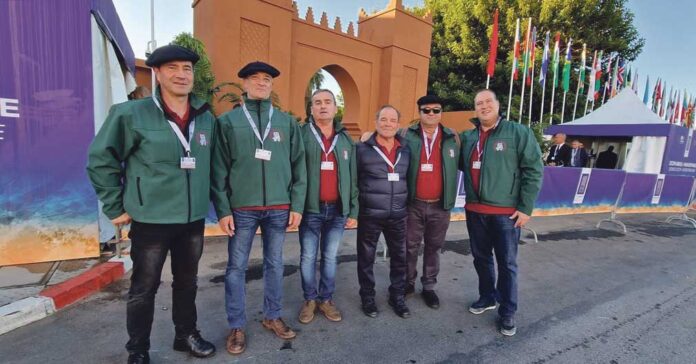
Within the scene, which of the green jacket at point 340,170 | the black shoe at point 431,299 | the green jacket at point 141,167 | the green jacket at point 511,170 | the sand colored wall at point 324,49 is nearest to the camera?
the green jacket at point 141,167

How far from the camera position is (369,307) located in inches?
129

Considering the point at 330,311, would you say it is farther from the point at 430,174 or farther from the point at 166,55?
the point at 166,55

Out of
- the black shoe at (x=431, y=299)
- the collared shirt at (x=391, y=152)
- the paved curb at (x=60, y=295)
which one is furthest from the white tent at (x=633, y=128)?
the paved curb at (x=60, y=295)

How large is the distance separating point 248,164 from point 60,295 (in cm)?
222

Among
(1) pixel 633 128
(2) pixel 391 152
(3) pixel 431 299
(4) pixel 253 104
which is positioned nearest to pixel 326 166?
(2) pixel 391 152

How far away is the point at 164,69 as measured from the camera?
2.16 meters

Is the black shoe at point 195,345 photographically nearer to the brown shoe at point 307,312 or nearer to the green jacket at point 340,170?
the brown shoe at point 307,312

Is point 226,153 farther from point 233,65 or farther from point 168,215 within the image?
point 233,65

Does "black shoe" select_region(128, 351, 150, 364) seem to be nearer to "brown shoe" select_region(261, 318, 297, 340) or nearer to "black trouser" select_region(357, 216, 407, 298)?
"brown shoe" select_region(261, 318, 297, 340)

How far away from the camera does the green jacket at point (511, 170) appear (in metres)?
2.99

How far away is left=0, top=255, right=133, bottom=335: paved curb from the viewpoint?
2782 millimetres


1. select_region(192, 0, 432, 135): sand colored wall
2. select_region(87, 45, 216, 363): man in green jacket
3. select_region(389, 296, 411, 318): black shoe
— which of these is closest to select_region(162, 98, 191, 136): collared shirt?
select_region(87, 45, 216, 363): man in green jacket

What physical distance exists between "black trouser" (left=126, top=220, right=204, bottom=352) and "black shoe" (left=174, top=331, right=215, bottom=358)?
0.16 meters

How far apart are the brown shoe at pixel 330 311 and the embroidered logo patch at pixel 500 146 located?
2013 mm
